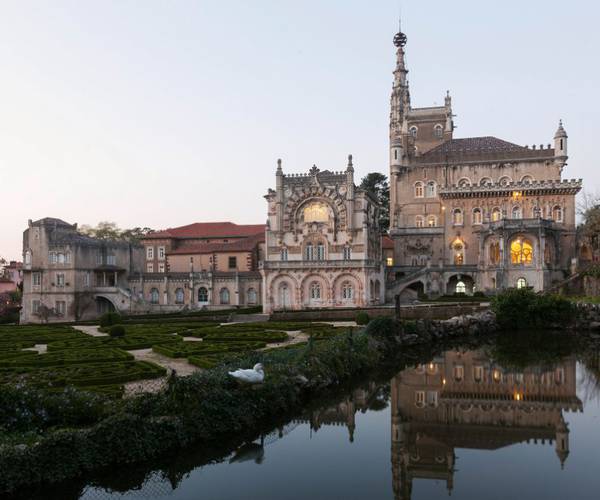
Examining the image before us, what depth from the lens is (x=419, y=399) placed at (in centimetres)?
2147

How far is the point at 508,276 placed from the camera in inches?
2393

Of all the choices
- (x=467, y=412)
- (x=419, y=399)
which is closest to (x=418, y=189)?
(x=419, y=399)

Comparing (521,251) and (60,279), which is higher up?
(521,251)

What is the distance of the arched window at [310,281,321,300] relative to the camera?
59.6m

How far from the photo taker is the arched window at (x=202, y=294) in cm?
6512

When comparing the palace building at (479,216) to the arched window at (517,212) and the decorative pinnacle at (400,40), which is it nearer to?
the arched window at (517,212)

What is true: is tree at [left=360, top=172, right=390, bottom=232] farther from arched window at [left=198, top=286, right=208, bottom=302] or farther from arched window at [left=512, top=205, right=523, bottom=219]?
arched window at [left=198, top=286, right=208, bottom=302]

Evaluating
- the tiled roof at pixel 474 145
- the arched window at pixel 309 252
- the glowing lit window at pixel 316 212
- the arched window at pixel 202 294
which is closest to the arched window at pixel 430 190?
the tiled roof at pixel 474 145

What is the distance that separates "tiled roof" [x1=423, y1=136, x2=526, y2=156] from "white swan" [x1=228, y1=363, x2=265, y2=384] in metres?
61.9

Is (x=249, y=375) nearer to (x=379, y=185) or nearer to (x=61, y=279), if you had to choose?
(x=61, y=279)

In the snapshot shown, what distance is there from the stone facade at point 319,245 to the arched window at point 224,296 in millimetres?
6498

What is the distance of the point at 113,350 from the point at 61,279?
40089 millimetres

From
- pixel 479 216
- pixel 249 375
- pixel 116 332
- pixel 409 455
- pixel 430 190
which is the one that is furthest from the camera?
pixel 430 190

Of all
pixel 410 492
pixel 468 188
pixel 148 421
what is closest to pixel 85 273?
pixel 468 188
